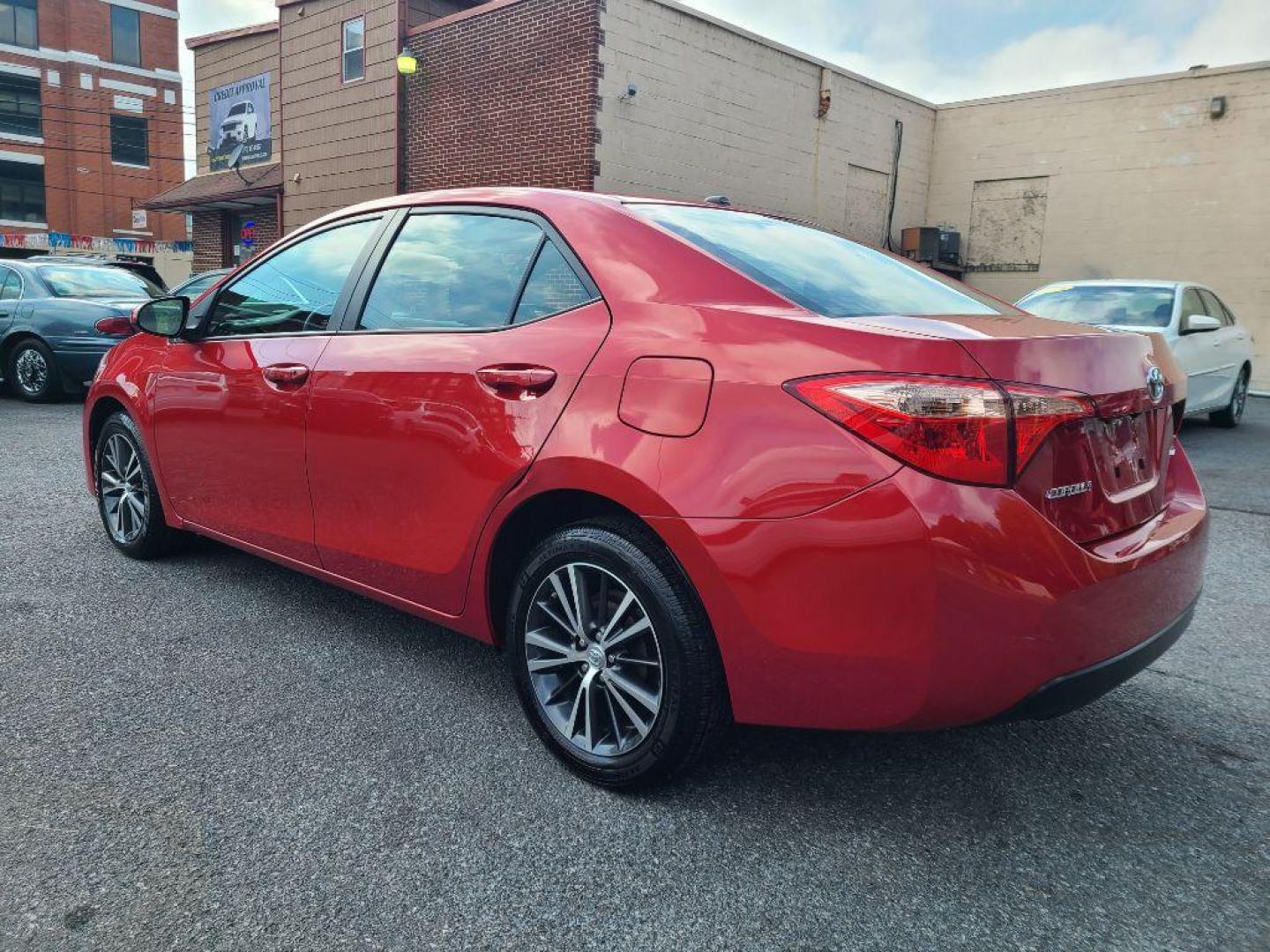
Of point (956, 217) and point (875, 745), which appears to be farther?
point (956, 217)

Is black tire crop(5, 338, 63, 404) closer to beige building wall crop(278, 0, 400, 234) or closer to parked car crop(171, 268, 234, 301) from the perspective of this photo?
parked car crop(171, 268, 234, 301)

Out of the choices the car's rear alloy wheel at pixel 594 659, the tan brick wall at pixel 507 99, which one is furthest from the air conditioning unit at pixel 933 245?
the car's rear alloy wheel at pixel 594 659

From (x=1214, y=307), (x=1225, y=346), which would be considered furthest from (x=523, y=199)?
(x=1214, y=307)

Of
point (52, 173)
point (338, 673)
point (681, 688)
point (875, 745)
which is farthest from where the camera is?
point (52, 173)

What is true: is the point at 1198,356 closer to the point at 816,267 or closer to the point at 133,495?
the point at 816,267

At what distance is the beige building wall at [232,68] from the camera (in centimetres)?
2069

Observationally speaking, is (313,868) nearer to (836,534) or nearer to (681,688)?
(681,688)

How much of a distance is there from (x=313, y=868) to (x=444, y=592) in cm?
92

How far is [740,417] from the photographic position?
215cm

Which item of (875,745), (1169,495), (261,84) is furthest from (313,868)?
(261,84)

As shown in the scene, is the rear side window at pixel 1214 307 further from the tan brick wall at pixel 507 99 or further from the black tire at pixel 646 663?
the black tire at pixel 646 663

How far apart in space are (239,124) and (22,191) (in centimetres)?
2572

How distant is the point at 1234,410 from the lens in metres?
11.0

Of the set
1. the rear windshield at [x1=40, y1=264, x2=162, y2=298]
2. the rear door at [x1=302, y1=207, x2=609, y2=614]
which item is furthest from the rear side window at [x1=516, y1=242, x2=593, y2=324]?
the rear windshield at [x1=40, y1=264, x2=162, y2=298]
